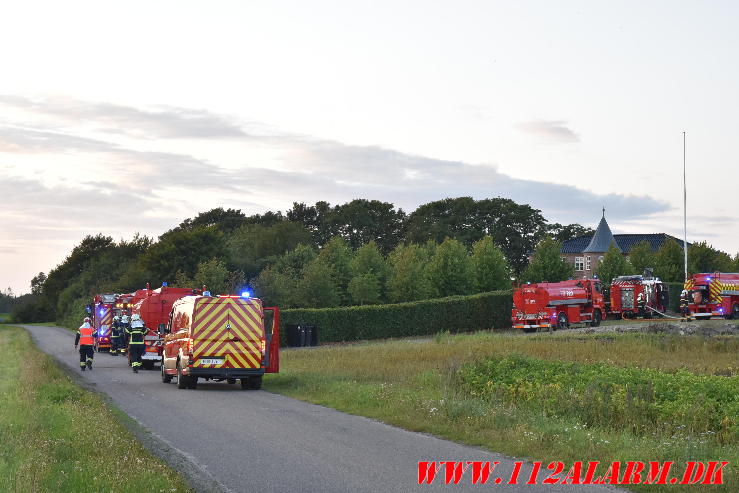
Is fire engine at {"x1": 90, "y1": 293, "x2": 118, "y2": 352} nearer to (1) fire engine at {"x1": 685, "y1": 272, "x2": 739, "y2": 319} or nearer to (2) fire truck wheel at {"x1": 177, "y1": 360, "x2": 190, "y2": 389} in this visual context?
(2) fire truck wheel at {"x1": 177, "y1": 360, "x2": 190, "y2": 389}

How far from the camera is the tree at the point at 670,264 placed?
93.4m

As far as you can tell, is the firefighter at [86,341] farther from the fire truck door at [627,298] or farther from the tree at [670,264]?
the tree at [670,264]

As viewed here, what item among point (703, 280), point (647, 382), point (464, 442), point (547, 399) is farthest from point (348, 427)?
point (703, 280)

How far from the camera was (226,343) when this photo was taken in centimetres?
2552

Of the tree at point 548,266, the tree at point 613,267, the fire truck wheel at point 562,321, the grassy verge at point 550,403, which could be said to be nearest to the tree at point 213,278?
the fire truck wheel at point 562,321

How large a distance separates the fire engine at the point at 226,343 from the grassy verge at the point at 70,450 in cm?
378

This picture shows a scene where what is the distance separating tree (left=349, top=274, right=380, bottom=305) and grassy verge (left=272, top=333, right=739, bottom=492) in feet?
148

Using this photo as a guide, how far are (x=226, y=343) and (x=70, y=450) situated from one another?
40.0 ft

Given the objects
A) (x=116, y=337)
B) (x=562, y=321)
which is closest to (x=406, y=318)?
(x=562, y=321)

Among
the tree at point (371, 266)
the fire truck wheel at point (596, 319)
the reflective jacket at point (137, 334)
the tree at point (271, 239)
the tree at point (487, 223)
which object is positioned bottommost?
the reflective jacket at point (137, 334)

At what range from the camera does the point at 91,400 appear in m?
20.9

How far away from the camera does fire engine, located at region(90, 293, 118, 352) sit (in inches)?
1962

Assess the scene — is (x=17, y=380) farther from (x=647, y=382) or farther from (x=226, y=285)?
(x=226, y=285)

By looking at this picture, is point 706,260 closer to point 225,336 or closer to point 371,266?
A: point 371,266
